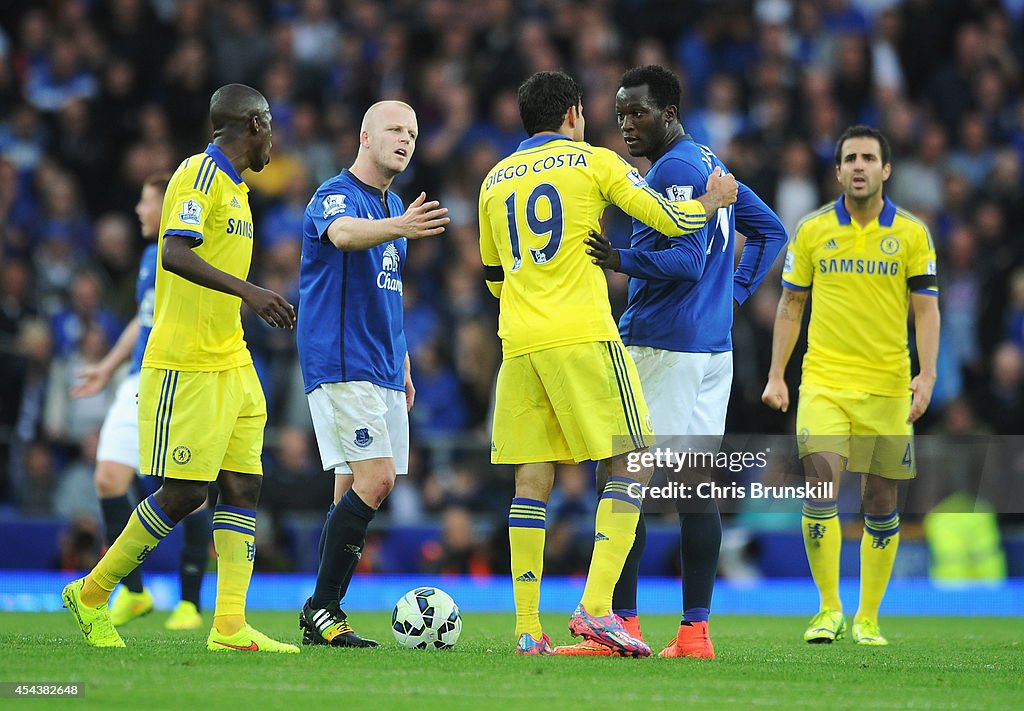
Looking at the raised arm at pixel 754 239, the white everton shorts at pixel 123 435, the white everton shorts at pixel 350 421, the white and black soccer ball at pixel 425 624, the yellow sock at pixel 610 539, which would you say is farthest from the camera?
the white everton shorts at pixel 123 435

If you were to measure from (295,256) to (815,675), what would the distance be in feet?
30.2

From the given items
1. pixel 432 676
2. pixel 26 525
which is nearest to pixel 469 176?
pixel 26 525

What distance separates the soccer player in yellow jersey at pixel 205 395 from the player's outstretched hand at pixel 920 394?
395 cm

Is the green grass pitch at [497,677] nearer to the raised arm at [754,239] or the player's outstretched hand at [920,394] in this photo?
the player's outstretched hand at [920,394]

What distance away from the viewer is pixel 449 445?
1398cm

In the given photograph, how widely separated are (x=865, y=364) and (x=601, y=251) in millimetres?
2784

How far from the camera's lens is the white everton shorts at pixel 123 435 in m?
9.79

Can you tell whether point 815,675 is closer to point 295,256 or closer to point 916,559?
point 916,559

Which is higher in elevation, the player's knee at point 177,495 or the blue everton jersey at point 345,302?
the blue everton jersey at point 345,302

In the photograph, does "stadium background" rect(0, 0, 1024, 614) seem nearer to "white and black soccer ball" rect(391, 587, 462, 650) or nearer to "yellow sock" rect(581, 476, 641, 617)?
"white and black soccer ball" rect(391, 587, 462, 650)

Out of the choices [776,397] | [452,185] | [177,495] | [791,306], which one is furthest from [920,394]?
[452,185]

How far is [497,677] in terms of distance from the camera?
19.7 feet

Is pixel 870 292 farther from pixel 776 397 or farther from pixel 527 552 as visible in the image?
pixel 527 552

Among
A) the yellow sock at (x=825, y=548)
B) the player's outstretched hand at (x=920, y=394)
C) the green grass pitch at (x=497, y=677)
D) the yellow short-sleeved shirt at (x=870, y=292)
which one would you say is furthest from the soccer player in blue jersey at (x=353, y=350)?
the player's outstretched hand at (x=920, y=394)
